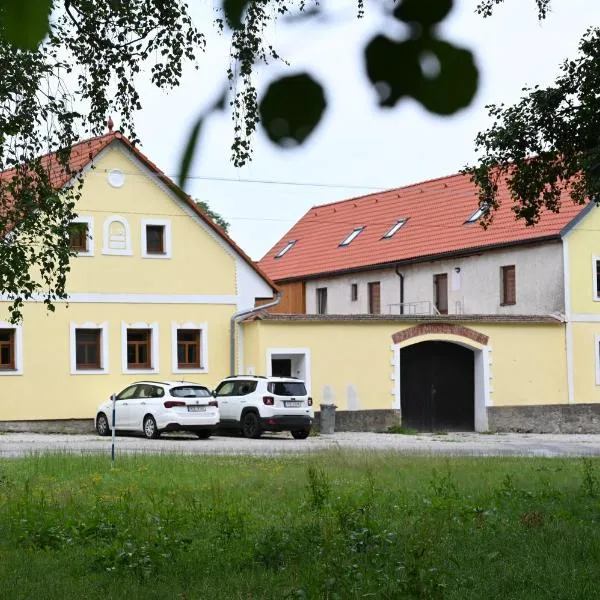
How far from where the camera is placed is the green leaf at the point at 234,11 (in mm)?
2033

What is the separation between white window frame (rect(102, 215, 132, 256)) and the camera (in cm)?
3666

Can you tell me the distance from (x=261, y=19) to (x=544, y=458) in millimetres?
21793

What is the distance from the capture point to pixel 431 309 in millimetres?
46469

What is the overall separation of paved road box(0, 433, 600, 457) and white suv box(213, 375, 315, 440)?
15.5 inches

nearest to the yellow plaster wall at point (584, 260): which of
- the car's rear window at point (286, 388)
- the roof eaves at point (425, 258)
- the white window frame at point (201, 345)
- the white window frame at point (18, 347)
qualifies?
the roof eaves at point (425, 258)

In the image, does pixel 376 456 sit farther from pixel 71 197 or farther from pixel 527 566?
pixel 527 566

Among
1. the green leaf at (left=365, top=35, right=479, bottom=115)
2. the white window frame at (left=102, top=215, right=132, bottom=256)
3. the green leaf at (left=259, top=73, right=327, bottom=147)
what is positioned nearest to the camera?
the green leaf at (left=365, top=35, right=479, bottom=115)

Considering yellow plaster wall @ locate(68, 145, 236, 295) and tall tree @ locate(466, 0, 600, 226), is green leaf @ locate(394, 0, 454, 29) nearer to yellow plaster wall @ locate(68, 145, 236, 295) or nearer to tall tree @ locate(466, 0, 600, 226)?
tall tree @ locate(466, 0, 600, 226)

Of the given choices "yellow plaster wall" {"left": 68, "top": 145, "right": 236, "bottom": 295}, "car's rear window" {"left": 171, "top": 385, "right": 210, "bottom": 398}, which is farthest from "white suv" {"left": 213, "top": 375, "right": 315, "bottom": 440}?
"yellow plaster wall" {"left": 68, "top": 145, "right": 236, "bottom": 295}

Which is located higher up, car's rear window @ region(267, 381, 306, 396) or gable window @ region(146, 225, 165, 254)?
gable window @ region(146, 225, 165, 254)

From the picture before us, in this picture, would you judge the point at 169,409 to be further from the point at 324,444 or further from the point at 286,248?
the point at 286,248

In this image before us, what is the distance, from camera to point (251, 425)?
110 ft

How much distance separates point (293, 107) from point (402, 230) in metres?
47.0

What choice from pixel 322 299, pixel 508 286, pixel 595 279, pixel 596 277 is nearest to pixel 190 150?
pixel 595 279
